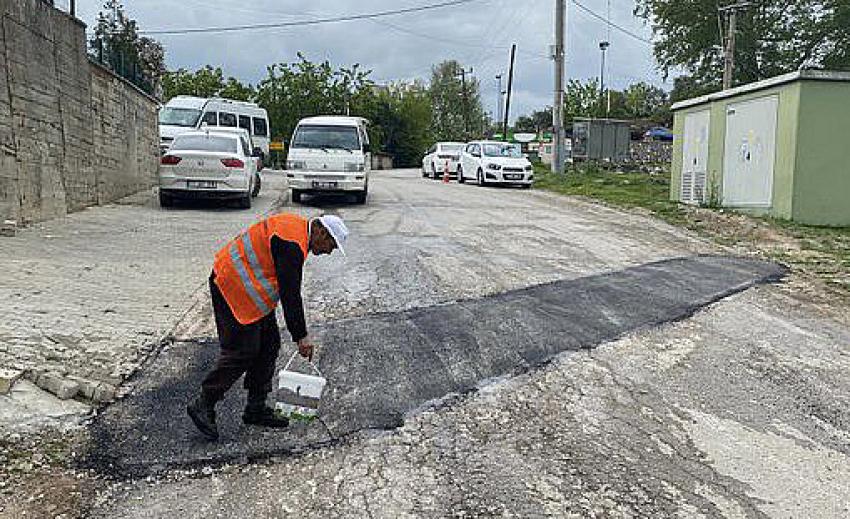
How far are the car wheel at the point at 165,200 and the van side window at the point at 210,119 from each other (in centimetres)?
1016

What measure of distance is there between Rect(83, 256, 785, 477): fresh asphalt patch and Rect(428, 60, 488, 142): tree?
74.4 metres

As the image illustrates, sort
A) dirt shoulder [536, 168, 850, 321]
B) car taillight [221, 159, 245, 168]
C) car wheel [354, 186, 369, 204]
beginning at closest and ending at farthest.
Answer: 1. dirt shoulder [536, 168, 850, 321]
2. car taillight [221, 159, 245, 168]
3. car wheel [354, 186, 369, 204]

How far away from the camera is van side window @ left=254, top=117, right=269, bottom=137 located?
108 ft

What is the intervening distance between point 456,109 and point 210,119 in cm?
5917

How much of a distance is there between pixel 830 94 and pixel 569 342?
11.3 m

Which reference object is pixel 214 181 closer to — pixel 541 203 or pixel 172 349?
pixel 541 203

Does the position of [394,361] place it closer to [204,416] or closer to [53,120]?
[204,416]

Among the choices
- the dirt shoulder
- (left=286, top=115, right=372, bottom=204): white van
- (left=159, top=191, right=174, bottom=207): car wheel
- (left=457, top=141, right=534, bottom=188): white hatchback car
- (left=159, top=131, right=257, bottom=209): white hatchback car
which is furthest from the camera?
(left=457, top=141, right=534, bottom=188): white hatchback car

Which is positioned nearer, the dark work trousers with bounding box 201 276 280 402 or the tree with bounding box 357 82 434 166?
the dark work trousers with bounding box 201 276 280 402

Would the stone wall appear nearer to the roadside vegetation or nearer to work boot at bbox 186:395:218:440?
work boot at bbox 186:395:218:440

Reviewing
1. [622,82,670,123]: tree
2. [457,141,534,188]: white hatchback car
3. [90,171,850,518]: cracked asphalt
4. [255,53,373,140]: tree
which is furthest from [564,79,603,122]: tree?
[90,171,850,518]: cracked asphalt

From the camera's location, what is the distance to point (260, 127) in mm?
33594

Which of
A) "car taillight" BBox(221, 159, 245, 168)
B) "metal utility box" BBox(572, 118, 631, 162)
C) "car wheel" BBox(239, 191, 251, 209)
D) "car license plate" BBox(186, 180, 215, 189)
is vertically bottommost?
"car wheel" BBox(239, 191, 251, 209)

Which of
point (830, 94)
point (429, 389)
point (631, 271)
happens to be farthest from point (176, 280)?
point (830, 94)
